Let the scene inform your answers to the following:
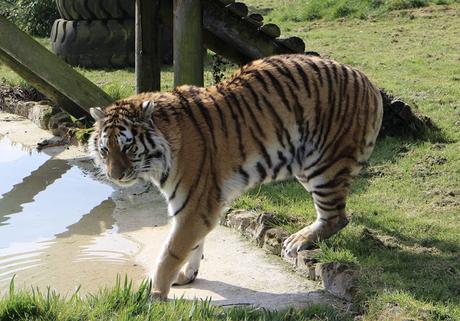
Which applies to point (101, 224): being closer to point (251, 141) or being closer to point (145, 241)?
point (145, 241)

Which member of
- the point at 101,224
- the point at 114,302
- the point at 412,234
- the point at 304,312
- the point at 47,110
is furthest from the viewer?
the point at 47,110

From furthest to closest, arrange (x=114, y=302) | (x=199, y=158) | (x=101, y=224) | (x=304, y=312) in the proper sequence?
(x=101, y=224)
(x=199, y=158)
(x=304, y=312)
(x=114, y=302)

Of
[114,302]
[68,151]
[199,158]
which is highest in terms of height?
[199,158]

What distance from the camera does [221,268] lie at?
566cm

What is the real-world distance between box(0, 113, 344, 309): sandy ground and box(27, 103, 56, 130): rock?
284cm

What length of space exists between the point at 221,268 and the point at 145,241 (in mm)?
784

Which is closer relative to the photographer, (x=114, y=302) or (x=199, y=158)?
(x=114, y=302)

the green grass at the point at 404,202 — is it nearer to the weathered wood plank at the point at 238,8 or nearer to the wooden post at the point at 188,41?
the wooden post at the point at 188,41

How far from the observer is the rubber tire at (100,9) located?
41.1 ft

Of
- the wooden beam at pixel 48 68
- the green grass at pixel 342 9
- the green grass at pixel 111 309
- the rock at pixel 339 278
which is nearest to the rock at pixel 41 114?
the wooden beam at pixel 48 68

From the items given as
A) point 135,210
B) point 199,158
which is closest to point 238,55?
point 135,210

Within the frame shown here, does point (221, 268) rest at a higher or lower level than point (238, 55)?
lower

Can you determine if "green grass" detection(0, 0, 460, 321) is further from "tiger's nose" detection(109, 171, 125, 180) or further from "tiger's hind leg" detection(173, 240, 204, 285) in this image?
"tiger's nose" detection(109, 171, 125, 180)

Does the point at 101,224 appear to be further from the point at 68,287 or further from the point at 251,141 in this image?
the point at 251,141
